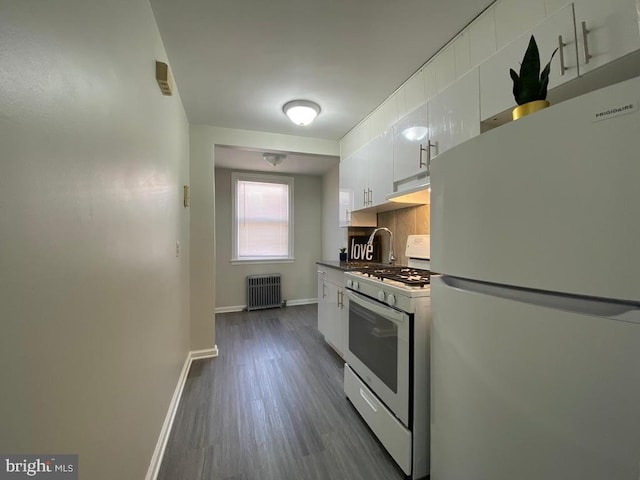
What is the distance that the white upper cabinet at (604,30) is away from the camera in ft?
2.68

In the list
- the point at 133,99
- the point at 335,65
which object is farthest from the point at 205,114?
the point at 133,99

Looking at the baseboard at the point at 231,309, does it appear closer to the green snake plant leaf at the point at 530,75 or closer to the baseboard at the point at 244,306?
→ the baseboard at the point at 244,306

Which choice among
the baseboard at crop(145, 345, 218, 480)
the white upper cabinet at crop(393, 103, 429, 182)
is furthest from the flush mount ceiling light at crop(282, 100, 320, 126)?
the baseboard at crop(145, 345, 218, 480)

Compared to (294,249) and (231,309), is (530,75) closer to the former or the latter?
(294,249)

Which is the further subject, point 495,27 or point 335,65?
point 335,65

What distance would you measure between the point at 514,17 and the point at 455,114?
0.44 meters

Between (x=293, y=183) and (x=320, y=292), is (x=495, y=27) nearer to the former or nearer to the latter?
(x=320, y=292)

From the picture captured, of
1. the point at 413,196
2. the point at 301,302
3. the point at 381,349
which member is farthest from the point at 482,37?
the point at 301,302

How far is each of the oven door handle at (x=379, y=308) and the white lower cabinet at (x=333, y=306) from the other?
400mm

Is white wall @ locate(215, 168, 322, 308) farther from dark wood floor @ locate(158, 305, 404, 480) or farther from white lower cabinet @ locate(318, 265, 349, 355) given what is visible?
white lower cabinet @ locate(318, 265, 349, 355)

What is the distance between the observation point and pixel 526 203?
0.72 metres

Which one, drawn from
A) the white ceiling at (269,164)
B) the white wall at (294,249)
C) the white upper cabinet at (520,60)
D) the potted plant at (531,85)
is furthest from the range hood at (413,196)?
the white wall at (294,249)

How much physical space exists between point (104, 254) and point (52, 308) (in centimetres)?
28

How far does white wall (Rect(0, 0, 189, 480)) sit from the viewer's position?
18.5 inches
